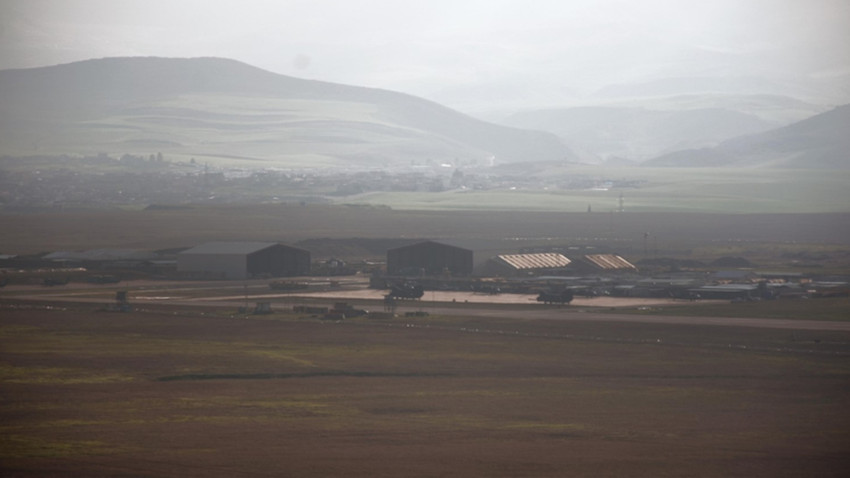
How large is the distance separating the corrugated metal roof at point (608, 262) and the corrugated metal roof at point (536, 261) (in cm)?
122

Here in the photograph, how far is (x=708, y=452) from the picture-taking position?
20781mm

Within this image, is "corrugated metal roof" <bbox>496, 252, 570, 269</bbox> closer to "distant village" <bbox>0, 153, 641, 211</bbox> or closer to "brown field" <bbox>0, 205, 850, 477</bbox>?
"brown field" <bbox>0, 205, 850, 477</bbox>

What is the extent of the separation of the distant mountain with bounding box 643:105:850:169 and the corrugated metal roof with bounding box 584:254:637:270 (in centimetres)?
10200

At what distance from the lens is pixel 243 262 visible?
54.9m

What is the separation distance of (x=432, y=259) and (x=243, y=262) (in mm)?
8438

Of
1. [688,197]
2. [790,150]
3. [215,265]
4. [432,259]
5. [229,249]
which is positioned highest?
[790,150]

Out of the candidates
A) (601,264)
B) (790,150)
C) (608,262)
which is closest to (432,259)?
(601,264)

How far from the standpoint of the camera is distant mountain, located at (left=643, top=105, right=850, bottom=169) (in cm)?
16095

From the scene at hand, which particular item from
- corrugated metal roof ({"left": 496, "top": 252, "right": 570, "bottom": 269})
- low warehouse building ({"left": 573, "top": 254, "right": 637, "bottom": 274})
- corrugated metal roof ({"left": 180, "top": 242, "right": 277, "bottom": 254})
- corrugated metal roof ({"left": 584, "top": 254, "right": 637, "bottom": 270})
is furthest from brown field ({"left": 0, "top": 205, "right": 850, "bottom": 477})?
corrugated metal roof ({"left": 584, "top": 254, "right": 637, "bottom": 270})

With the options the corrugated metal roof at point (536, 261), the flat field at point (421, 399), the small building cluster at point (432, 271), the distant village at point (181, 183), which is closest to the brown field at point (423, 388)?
the flat field at point (421, 399)

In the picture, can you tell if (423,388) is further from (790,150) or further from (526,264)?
(790,150)

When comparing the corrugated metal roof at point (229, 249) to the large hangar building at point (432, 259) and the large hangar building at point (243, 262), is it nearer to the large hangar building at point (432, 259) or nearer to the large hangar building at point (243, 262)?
the large hangar building at point (243, 262)

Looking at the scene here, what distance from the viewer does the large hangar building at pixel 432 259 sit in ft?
184

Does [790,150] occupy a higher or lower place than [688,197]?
higher
